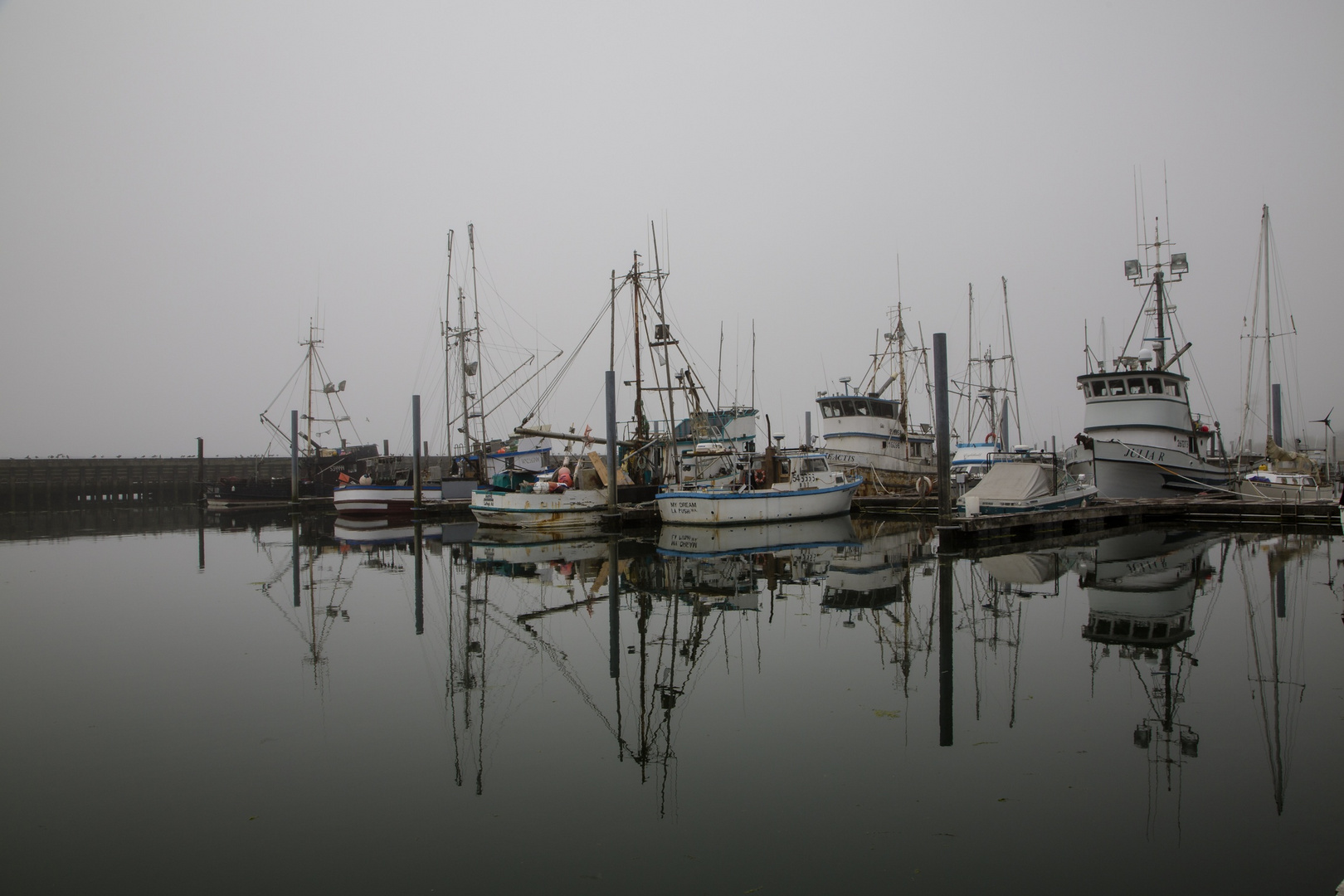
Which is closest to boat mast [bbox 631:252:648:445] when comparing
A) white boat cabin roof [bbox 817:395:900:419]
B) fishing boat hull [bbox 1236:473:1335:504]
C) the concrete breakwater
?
white boat cabin roof [bbox 817:395:900:419]

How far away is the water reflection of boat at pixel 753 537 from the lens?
802 inches

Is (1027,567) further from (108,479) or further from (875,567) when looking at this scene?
(108,479)

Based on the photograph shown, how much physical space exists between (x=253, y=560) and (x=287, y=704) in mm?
14726

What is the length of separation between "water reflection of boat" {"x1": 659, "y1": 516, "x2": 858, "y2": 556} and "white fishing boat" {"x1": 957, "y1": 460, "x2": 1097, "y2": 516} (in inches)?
179

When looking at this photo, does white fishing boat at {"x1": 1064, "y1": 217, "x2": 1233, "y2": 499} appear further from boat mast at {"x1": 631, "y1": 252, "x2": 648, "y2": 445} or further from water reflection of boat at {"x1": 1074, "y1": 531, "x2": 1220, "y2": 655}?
boat mast at {"x1": 631, "y1": 252, "x2": 648, "y2": 445}

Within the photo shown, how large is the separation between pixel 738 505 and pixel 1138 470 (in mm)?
16331

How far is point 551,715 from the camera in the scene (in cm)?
723

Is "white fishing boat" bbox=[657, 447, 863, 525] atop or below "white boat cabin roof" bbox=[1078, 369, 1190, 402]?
below

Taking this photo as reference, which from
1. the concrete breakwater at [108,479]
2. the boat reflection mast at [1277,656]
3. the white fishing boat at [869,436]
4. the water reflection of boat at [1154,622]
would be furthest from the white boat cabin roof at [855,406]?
the concrete breakwater at [108,479]

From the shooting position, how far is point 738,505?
2573cm

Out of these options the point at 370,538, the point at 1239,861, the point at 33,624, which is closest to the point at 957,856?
the point at 1239,861

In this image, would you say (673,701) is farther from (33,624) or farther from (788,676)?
(33,624)

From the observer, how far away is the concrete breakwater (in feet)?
172

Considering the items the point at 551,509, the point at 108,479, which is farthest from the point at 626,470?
the point at 108,479
